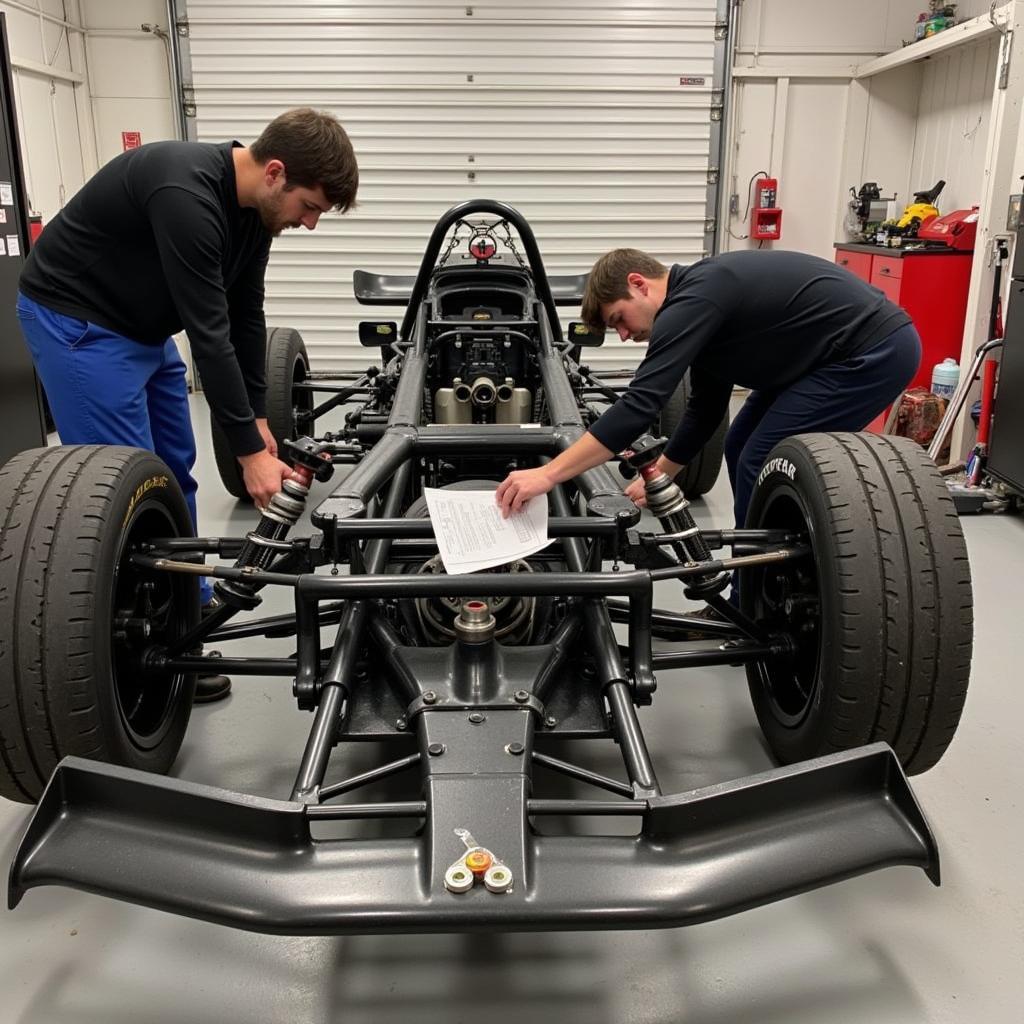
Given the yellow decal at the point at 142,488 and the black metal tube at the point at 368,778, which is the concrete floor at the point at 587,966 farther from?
the yellow decal at the point at 142,488

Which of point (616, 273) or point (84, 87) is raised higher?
point (84, 87)

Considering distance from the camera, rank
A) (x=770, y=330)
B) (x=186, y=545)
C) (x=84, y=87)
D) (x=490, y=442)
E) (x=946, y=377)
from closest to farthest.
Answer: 1. (x=186, y=545)
2. (x=490, y=442)
3. (x=770, y=330)
4. (x=946, y=377)
5. (x=84, y=87)

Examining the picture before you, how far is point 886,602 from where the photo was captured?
208cm

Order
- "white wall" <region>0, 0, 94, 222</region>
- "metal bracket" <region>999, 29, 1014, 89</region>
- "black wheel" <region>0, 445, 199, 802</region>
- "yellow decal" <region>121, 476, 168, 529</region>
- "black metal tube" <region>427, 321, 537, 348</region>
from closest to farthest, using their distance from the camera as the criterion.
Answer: "black wheel" <region>0, 445, 199, 802</region> → "yellow decal" <region>121, 476, 168, 529</region> → "black metal tube" <region>427, 321, 537, 348</region> → "metal bracket" <region>999, 29, 1014, 89</region> → "white wall" <region>0, 0, 94, 222</region>

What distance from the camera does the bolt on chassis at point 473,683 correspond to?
5.12ft

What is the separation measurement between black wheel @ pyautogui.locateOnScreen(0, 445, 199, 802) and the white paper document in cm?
73

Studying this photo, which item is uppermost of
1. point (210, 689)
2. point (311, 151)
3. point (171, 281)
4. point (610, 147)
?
point (610, 147)

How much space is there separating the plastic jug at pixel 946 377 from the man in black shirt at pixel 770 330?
3.27 metres

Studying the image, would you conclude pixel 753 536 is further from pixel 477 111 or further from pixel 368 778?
pixel 477 111

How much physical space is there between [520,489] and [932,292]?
5355 millimetres

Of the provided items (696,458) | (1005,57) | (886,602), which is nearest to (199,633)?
(886,602)

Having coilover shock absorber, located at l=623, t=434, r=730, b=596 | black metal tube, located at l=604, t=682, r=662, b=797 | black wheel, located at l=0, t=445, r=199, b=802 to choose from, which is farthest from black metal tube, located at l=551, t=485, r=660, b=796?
black wheel, located at l=0, t=445, r=199, b=802

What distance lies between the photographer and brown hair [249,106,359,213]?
8.04 ft

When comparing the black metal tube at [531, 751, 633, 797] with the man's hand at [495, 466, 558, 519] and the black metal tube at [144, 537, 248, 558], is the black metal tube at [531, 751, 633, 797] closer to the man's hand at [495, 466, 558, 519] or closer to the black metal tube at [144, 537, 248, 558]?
the man's hand at [495, 466, 558, 519]
